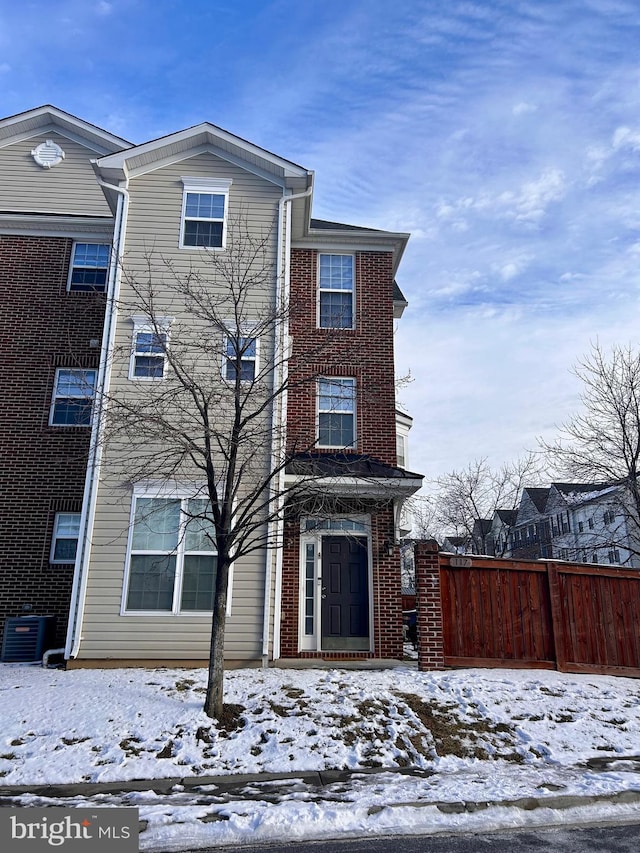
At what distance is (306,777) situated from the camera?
5.78 m

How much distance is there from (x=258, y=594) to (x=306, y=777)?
4.25m

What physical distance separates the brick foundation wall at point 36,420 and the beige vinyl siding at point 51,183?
1.97m

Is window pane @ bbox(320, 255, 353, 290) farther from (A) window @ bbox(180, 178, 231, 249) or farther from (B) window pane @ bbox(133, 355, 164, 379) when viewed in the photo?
(B) window pane @ bbox(133, 355, 164, 379)

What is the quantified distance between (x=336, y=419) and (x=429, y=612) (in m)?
4.70

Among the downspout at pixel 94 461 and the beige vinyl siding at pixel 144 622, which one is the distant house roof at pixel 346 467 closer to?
the beige vinyl siding at pixel 144 622

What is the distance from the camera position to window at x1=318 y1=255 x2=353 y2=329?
42.0 feet

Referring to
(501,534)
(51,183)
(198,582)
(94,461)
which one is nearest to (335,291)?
(94,461)

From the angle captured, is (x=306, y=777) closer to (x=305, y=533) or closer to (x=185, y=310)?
(x=305, y=533)

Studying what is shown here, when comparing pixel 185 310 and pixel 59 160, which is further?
pixel 59 160

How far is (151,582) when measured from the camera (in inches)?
386

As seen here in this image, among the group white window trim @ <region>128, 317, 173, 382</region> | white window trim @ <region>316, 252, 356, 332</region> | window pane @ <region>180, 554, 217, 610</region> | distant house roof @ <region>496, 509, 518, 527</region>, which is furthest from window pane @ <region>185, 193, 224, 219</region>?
distant house roof @ <region>496, 509, 518, 527</region>

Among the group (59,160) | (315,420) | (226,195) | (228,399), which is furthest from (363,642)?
(59,160)

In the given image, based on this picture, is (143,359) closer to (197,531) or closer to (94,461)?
(94,461)

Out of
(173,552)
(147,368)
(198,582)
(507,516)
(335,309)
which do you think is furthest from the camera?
(507,516)
